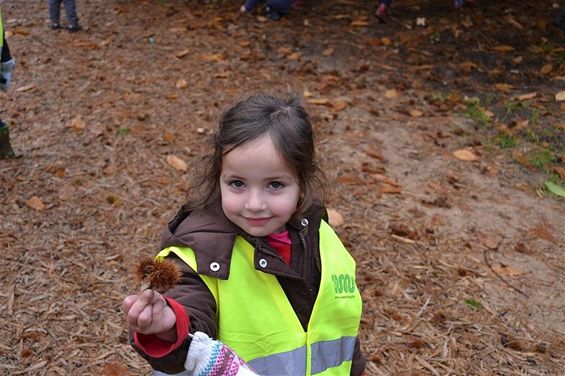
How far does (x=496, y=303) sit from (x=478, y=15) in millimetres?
5197

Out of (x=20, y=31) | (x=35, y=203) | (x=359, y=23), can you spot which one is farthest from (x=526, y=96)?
(x=20, y=31)

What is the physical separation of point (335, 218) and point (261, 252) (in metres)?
2.21

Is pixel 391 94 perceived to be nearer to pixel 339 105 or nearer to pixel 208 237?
pixel 339 105

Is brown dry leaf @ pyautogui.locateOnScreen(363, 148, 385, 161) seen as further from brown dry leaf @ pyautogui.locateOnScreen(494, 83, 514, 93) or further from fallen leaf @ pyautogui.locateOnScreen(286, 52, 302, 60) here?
fallen leaf @ pyautogui.locateOnScreen(286, 52, 302, 60)

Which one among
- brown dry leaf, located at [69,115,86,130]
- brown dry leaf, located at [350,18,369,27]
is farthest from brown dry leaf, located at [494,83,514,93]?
brown dry leaf, located at [69,115,86,130]

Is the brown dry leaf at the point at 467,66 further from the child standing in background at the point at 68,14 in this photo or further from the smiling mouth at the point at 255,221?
the smiling mouth at the point at 255,221

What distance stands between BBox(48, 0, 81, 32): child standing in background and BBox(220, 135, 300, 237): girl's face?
6.11m

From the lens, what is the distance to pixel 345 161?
456 cm

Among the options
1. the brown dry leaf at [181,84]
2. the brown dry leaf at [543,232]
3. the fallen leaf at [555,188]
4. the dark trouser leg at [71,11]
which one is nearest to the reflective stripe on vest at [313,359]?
the brown dry leaf at [543,232]

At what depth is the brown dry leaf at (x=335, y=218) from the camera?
386cm

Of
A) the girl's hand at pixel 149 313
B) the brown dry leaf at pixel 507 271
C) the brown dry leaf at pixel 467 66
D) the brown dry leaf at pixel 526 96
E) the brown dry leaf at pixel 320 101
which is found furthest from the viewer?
the brown dry leaf at pixel 467 66

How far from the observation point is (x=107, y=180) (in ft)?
13.8

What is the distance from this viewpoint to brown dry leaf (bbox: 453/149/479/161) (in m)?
4.66

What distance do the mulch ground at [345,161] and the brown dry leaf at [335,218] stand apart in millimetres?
24
